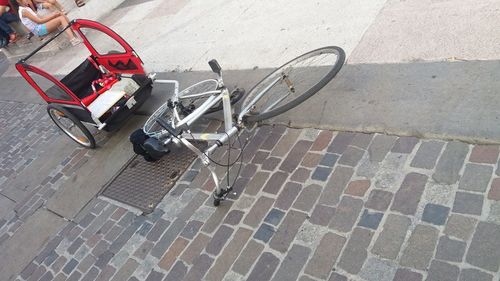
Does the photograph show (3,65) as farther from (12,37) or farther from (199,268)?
(199,268)

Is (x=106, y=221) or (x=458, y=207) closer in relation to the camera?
(x=458, y=207)

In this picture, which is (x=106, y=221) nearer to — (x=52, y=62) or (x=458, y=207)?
(x=458, y=207)

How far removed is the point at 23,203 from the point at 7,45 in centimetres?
717

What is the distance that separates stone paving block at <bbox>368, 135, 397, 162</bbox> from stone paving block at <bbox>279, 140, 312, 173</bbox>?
57cm

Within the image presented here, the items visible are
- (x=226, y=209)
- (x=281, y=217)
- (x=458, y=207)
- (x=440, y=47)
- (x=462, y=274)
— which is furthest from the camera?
(x=440, y=47)

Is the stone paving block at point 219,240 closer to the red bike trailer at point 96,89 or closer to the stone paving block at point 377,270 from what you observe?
the stone paving block at point 377,270

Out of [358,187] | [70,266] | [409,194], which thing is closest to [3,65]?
[70,266]

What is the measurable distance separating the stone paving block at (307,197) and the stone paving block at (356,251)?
45cm

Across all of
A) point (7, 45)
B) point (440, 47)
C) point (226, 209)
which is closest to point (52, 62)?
point (7, 45)

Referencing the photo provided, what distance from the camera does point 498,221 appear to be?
2.48m

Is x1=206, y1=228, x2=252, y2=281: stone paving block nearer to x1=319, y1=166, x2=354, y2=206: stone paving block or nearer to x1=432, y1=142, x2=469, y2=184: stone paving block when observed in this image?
x1=319, y1=166, x2=354, y2=206: stone paving block

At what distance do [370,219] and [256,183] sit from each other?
110cm

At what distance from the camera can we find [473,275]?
2318mm

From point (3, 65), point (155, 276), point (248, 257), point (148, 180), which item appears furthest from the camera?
point (3, 65)
